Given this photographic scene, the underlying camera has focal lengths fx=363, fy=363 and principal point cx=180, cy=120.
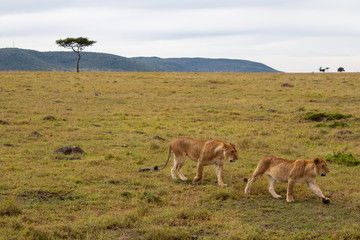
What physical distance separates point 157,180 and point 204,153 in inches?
64.4

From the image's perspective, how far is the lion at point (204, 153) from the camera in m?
9.02

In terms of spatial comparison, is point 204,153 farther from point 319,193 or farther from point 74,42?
point 74,42

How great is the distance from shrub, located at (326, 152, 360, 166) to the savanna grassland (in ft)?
0.11

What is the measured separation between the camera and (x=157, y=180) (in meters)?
10.0

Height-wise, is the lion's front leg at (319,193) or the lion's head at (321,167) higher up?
the lion's head at (321,167)

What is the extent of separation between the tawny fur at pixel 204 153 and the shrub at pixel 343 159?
4.88 meters

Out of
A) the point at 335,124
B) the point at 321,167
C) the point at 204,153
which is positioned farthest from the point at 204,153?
the point at 335,124

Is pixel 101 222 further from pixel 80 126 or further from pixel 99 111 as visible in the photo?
pixel 99 111

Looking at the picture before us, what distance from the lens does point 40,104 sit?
2647 centimetres

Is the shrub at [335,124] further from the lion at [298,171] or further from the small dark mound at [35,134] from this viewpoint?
the small dark mound at [35,134]

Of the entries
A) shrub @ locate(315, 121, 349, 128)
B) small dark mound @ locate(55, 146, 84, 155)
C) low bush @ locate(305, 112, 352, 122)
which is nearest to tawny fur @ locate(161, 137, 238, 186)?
small dark mound @ locate(55, 146, 84, 155)

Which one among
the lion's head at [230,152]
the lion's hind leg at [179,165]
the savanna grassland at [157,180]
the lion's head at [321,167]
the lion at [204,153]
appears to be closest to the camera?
the savanna grassland at [157,180]

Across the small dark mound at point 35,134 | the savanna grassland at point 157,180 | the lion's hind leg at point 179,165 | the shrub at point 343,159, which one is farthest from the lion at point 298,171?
the small dark mound at point 35,134

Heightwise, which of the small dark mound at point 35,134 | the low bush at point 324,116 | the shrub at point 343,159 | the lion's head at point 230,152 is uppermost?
the lion's head at point 230,152
